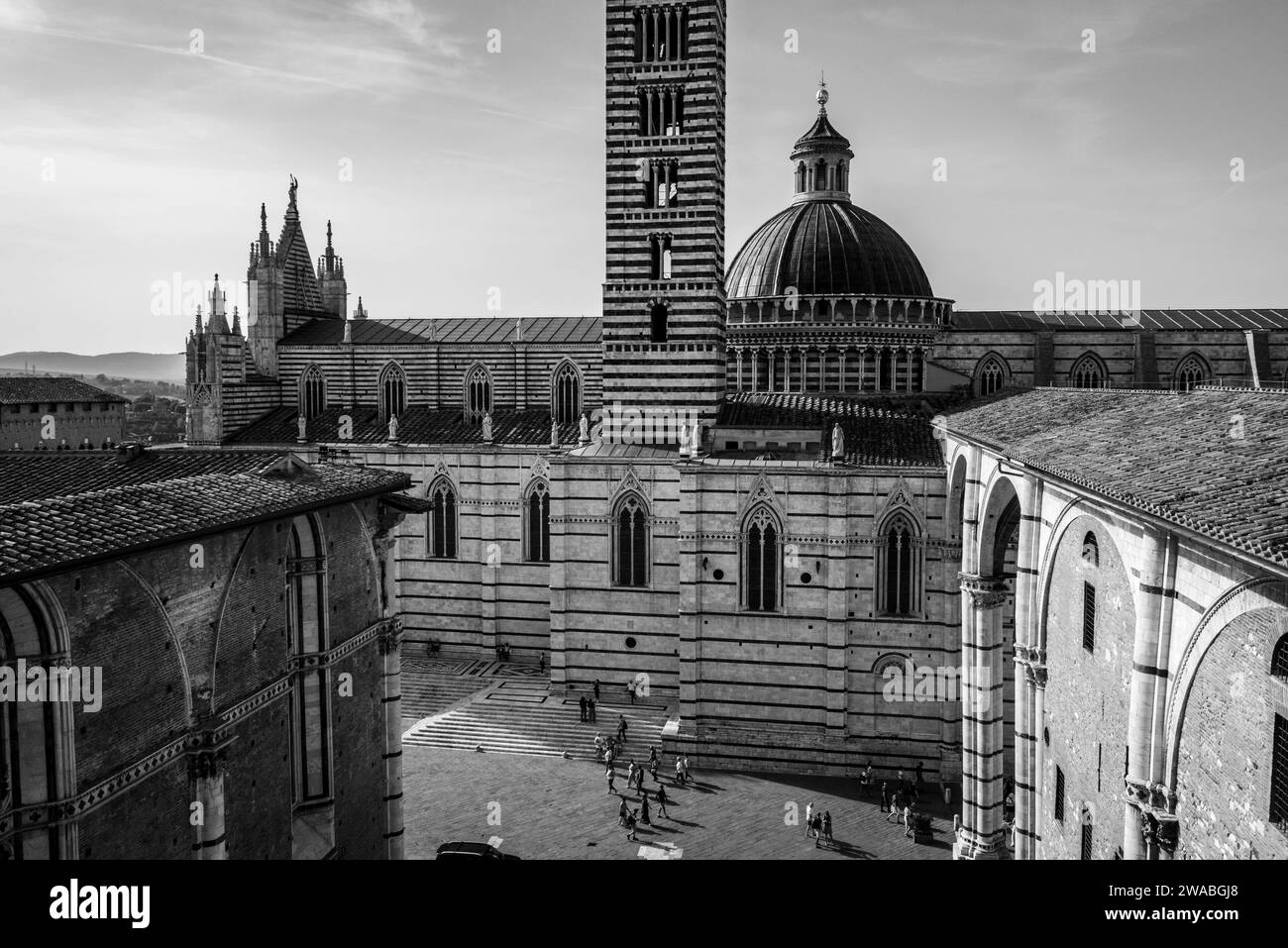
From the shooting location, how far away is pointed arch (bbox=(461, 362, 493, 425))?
131 feet

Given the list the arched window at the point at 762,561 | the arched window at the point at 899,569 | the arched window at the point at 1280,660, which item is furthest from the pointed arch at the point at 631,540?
the arched window at the point at 1280,660

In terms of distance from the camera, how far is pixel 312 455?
125 ft

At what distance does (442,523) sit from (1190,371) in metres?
26.6

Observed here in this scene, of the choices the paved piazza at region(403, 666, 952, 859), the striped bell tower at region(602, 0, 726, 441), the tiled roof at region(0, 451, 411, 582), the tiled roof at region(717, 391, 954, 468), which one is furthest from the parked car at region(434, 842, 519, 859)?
the striped bell tower at region(602, 0, 726, 441)

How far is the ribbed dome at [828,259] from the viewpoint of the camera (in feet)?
118

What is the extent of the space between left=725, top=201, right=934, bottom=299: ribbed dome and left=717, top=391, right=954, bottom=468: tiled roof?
4.58 metres

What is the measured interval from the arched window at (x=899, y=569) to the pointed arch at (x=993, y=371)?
1160 cm

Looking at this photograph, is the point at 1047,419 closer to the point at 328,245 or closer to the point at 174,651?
the point at 174,651

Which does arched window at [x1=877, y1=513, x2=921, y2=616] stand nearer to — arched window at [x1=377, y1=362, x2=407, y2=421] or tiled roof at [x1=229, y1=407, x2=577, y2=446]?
tiled roof at [x1=229, y1=407, x2=577, y2=446]

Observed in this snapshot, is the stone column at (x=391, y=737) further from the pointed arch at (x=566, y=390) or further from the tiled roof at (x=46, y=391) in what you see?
the tiled roof at (x=46, y=391)

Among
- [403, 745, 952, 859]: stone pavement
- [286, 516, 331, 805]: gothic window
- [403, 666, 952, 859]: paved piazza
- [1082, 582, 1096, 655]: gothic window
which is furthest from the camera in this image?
[403, 666, 952, 859]: paved piazza

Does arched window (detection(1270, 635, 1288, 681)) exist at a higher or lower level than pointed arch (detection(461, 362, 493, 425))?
lower
